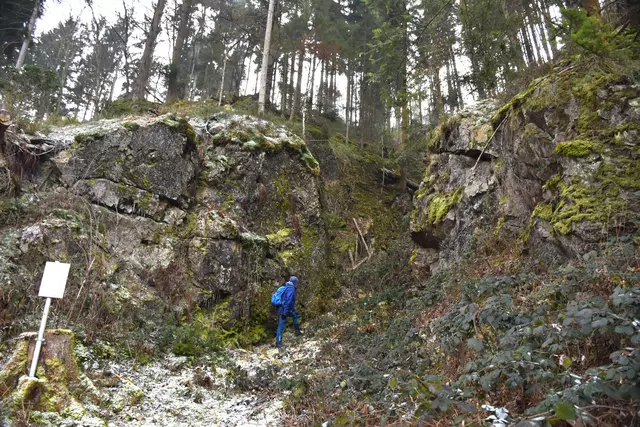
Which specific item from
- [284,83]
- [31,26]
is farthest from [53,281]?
[284,83]

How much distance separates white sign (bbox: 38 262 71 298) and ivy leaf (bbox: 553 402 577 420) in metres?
5.21

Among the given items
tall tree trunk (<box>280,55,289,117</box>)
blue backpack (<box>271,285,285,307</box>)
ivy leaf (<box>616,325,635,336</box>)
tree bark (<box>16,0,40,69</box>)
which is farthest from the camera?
tall tree trunk (<box>280,55,289,117</box>)

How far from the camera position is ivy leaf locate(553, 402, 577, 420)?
1.85m

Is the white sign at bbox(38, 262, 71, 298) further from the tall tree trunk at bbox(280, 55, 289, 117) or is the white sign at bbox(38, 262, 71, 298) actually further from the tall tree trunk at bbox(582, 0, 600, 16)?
the tall tree trunk at bbox(280, 55, 289, 117)

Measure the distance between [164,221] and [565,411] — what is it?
9.18 metres

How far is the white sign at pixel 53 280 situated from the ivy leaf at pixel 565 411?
521 centimetres

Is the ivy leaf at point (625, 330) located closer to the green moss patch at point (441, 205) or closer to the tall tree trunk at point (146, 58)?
the green moss patch at point (441, 205)

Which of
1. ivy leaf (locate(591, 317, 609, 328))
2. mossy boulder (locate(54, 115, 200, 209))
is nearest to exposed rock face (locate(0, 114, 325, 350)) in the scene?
mossy boulder (locate(54, 115, 200, 209))

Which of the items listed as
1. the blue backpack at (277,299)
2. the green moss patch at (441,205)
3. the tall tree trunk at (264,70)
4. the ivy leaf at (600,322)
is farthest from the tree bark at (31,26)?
the ivy leaf at (600,322)

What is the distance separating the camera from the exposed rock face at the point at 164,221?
7102 millimetres

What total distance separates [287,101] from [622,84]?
2066 cm

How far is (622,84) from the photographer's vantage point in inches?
213

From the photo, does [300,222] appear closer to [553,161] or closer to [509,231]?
[509,231]

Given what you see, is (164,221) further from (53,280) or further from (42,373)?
(42,373)
